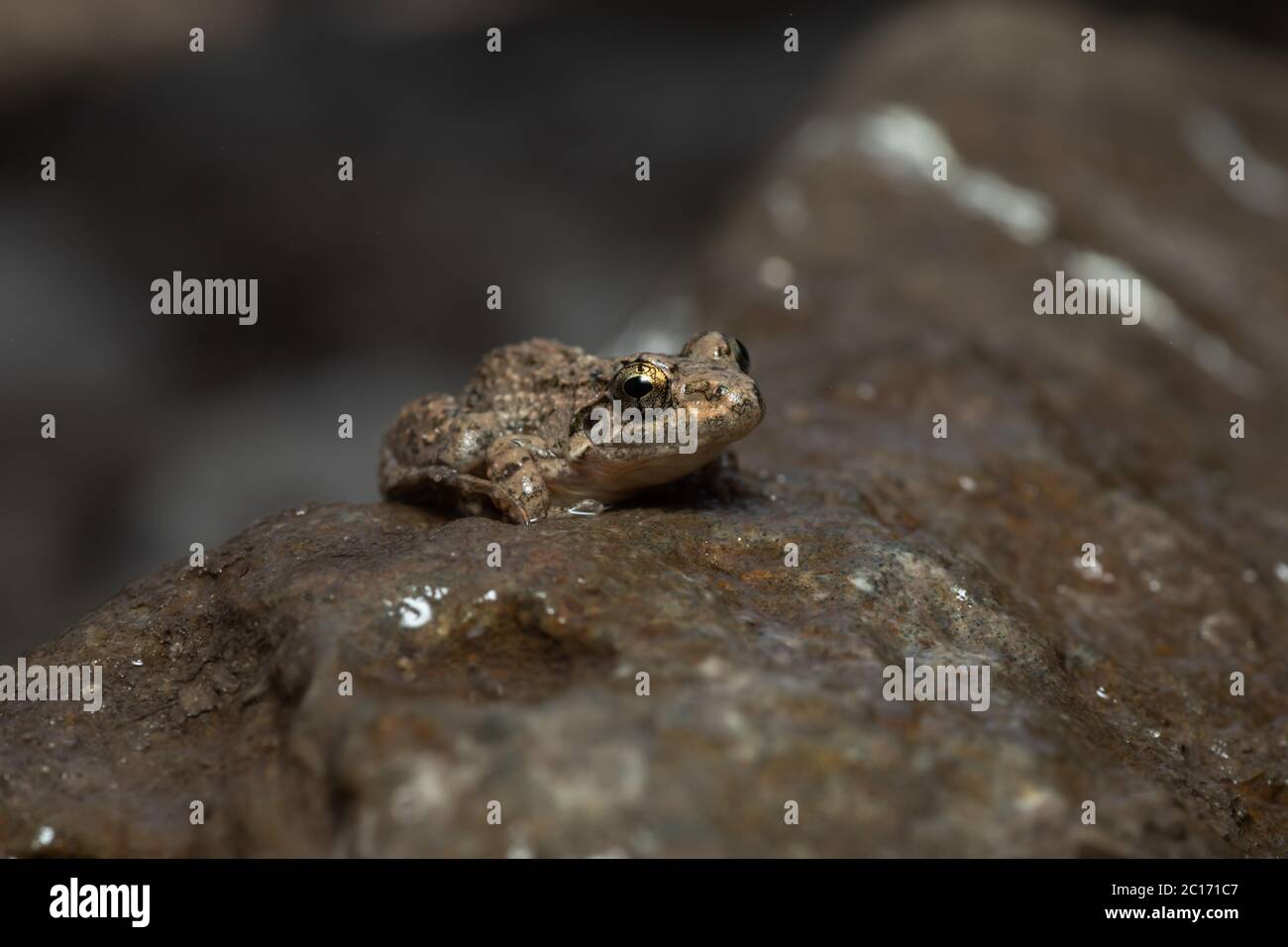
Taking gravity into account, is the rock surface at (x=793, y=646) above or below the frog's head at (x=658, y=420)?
below

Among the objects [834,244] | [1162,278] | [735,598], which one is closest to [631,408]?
[735,598]

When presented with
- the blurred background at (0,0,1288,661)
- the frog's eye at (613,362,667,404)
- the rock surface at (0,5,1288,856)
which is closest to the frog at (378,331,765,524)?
the frog's eye at (613,362,667,404)

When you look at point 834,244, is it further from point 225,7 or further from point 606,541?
point 225,7

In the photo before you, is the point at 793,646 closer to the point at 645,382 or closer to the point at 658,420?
the point at 658,420

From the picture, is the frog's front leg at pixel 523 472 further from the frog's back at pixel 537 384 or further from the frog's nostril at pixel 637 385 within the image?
the frog's nostril at pixel 637 385

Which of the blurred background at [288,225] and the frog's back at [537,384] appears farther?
the blurred background at [288,225]

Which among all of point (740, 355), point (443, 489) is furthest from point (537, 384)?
point (740, 355)

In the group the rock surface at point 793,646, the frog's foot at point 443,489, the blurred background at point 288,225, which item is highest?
the blurred background at point 288,225

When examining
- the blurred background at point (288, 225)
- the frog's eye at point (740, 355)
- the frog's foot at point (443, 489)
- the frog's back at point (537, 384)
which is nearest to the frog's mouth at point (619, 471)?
the frog's back at point (537, 384)

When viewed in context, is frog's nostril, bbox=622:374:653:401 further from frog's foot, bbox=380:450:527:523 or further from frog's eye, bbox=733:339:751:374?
frog's foot, bbox=380:450:527:523
